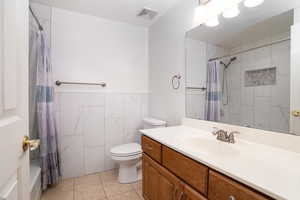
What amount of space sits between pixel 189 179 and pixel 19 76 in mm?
1069

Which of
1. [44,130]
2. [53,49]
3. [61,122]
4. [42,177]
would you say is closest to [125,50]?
[53,49]

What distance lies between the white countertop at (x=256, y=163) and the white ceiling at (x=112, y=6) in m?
1.72

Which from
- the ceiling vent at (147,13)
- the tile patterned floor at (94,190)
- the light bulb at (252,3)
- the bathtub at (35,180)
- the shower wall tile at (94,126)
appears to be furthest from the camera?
the shower wall tile at (94,126)

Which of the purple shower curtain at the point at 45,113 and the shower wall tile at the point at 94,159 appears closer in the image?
the purple shower curtain at the point at 45,113

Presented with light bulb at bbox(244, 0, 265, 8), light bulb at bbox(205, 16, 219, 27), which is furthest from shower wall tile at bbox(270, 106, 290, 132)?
light bulb at bbox(205, 16, 219, 27)

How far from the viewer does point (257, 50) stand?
3.74 ft

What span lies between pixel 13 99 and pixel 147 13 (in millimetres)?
2033

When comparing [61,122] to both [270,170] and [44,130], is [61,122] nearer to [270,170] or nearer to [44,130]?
[44,130]

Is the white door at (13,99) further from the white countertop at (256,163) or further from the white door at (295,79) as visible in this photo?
the white door at (295,79)

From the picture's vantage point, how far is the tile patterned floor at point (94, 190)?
5.54 feet

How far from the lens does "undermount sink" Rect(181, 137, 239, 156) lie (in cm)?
103

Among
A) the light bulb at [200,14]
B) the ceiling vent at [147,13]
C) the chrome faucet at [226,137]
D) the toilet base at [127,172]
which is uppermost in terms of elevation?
the ceiling vent at [147,13]

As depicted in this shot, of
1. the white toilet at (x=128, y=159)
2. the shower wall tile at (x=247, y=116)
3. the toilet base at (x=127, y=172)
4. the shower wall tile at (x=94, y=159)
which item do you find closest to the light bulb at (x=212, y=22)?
the shower wall tile at (x=247, y=116)

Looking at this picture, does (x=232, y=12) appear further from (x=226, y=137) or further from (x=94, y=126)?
(x=94, y=126)
